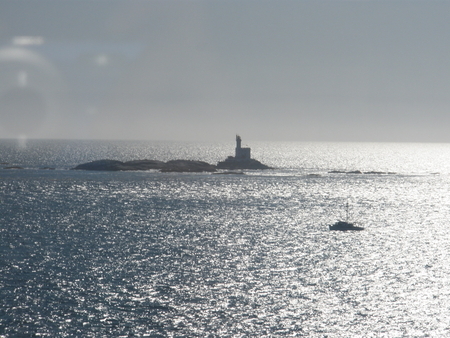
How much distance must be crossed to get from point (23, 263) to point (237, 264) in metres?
21.9

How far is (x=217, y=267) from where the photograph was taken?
172 ft

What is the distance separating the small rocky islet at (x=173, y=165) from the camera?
166m

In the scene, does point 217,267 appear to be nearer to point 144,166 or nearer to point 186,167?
point 186,167

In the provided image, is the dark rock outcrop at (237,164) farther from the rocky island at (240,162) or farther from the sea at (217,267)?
the sea at (217,267)

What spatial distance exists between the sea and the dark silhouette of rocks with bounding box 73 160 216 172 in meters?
54.2

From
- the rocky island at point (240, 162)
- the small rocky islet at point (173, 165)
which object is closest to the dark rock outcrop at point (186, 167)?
the small rocky islet at point (173, 165)

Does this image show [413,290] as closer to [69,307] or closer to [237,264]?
[237,264]

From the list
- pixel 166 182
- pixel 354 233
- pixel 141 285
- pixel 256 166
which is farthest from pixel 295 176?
pixel 141 285

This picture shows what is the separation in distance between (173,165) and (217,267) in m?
122

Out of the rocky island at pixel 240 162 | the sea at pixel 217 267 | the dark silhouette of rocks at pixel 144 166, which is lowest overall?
the sea at pixel 217 267

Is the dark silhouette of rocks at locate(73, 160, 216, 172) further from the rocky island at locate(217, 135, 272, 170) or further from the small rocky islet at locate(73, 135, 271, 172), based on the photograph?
the rocky island at locate(217, 135, 272, 170)

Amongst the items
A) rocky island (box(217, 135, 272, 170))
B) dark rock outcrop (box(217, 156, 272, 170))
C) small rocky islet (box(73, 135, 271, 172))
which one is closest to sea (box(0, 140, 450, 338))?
small rocky islet (box(73, 135, 271, 172))

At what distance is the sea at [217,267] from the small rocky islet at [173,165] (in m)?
54.9

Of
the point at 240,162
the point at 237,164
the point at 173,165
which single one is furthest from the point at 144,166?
the point at 240,162
